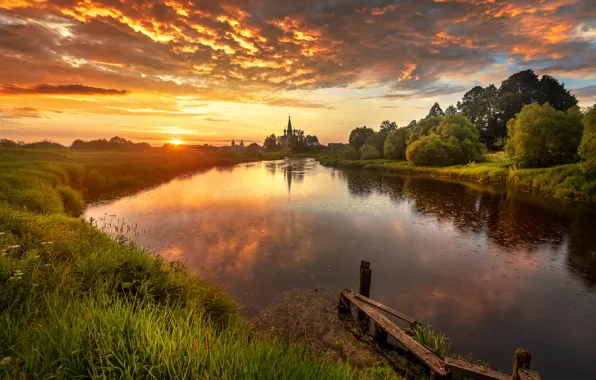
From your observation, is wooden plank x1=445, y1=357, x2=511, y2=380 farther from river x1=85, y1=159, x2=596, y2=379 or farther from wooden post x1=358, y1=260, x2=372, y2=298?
wooden post x1=358, y1=260, x2=372, y2=298

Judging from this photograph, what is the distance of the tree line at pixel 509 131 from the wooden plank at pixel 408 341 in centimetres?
3685

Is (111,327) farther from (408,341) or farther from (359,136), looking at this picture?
(359,136)

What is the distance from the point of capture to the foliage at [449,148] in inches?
2662

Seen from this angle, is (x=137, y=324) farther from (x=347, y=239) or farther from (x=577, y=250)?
→ (x=577, y=250)

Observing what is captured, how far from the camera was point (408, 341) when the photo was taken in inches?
328

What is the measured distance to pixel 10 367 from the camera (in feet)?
10.9

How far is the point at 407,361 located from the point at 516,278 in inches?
410

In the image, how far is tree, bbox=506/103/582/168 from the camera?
43.0 meters

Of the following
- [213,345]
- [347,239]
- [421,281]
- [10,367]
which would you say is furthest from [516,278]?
[10,367]

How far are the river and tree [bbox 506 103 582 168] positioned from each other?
43.1ft

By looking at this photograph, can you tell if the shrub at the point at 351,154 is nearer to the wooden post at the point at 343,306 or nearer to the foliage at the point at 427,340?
the wooden post at the point at 343,306

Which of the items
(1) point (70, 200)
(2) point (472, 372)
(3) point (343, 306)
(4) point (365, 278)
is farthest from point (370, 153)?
(2) point (472, 372)

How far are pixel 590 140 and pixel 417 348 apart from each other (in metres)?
Answer: 38.8

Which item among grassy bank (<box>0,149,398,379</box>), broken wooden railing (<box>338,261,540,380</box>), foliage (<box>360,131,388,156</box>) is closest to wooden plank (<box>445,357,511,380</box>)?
broken wooden railing (<box>338,261,540,380</box>)
